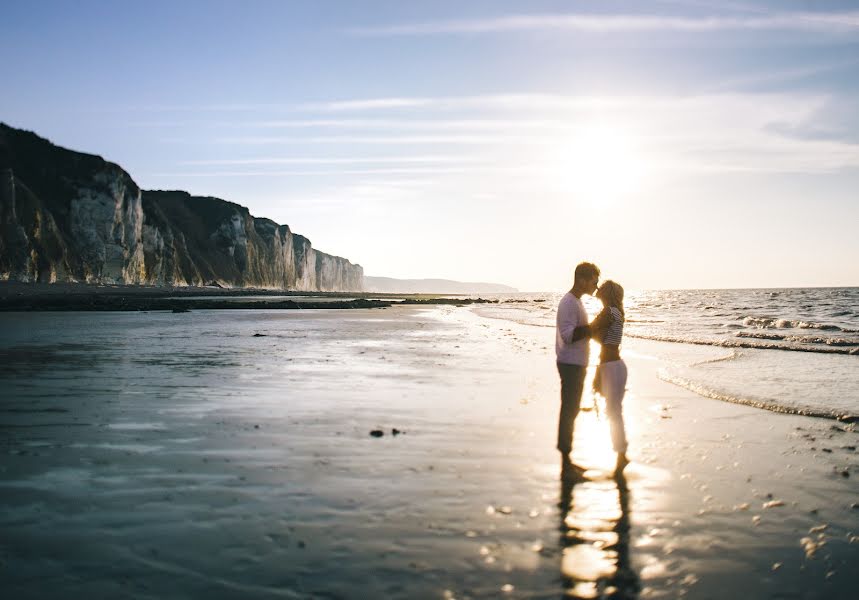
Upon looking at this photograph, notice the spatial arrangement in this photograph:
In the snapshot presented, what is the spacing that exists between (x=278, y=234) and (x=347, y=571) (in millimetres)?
186926

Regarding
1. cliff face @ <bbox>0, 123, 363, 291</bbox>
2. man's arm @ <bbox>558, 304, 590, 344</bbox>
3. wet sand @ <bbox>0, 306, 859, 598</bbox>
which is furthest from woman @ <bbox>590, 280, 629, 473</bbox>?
cliff face @ <bbox>0, 123, 363, 291</bbox>

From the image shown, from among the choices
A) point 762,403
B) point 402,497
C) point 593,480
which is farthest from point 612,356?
point 762,403

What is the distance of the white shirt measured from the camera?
786 centimetres

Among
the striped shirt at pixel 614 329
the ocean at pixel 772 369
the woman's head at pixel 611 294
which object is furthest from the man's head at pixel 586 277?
the ocean at pixel 772 369

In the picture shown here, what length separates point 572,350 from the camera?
7.98m

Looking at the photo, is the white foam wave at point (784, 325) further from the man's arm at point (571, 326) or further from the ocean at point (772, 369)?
the man's arm at point (571, 326)

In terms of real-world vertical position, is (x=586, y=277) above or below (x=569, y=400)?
above

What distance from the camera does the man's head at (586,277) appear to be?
7938 millimetres

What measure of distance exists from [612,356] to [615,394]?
1.58 feet

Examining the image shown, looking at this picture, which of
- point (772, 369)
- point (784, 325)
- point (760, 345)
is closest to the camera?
point (772, 369)

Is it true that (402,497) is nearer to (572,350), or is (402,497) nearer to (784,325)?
(572,350)

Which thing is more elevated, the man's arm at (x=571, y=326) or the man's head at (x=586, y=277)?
the man's head at (x=586, y=277)

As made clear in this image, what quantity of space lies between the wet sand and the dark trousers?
0.45 m

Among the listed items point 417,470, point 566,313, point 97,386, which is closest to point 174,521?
point 417,470
